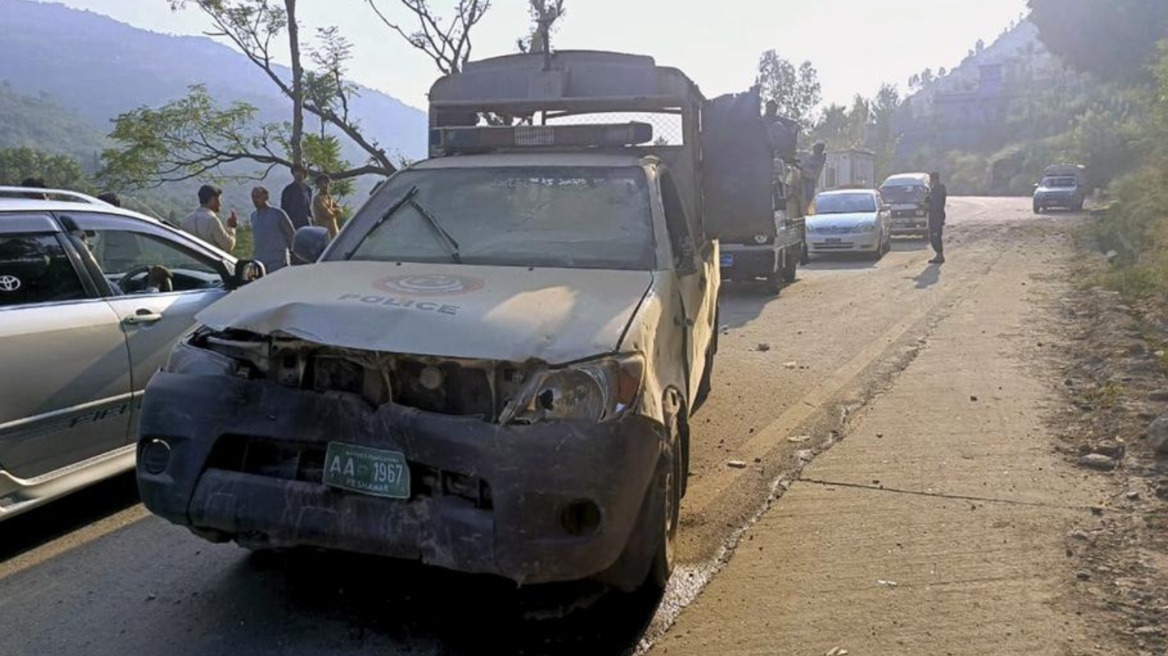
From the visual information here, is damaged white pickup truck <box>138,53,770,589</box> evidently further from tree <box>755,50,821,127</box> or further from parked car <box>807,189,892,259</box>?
tree <box>755,50,821,127</box>

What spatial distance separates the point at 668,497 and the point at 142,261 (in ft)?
12.7

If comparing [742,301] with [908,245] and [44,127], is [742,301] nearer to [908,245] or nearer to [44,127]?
[908,245]

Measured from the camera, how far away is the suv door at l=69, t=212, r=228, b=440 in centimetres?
514

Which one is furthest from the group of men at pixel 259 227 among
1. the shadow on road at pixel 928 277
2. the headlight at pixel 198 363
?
the shadow on road at pixel 928 277

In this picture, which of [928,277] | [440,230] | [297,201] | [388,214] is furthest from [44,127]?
[440,230]

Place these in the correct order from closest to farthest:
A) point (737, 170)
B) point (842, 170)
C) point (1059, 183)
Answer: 1. point (737, 170)
2. point (842, 170)
3. point (1059, 183)

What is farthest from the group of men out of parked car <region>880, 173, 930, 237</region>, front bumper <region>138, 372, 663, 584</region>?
parked car <region>880, 173, 930, 237</region>

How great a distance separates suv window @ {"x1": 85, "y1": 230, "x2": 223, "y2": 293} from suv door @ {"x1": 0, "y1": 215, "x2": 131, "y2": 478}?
12.4 inches

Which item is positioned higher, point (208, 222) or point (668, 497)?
point (208, 222)

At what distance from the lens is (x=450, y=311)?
361 centimetres

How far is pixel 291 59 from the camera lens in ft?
60.3

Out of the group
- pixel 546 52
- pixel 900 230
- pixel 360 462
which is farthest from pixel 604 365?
pixel 900 230

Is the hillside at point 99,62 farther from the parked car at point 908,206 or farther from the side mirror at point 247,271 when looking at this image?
the side mirror at point 247,271

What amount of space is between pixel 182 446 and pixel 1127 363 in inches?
305
